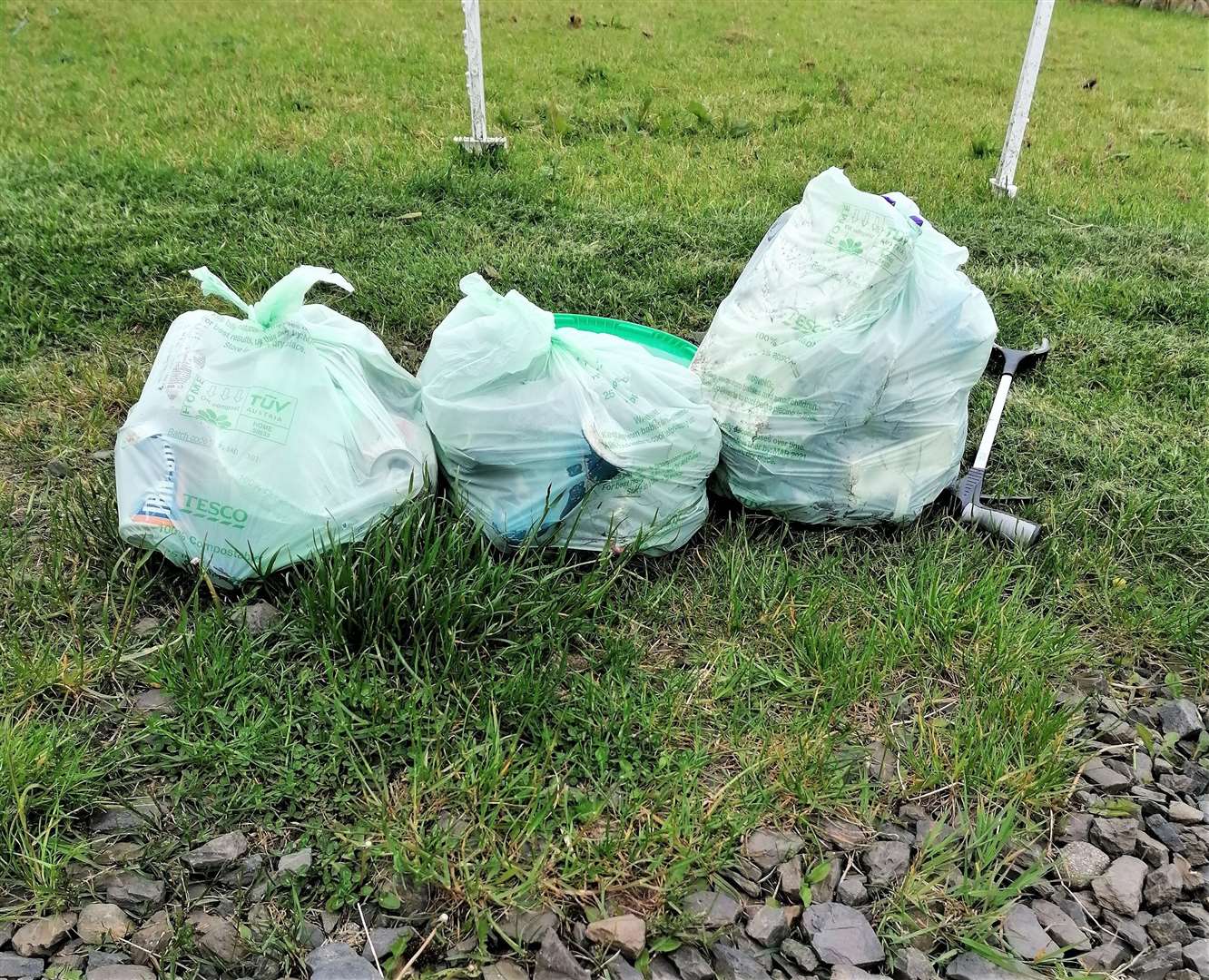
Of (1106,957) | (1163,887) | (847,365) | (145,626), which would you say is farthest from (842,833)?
(145,626)

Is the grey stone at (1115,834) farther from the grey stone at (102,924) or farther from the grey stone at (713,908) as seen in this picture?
the grey stone at (102,924)

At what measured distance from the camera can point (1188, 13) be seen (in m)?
11.6

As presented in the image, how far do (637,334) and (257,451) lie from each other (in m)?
1.01

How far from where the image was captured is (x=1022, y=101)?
4.13 metres

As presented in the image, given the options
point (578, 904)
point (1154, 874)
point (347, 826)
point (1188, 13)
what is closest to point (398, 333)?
point (347, 826)

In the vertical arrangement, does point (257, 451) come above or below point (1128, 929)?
above

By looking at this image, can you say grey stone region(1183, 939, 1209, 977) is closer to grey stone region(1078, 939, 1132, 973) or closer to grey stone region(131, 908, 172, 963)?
grey stone region(1078, 939, 1132, 973)

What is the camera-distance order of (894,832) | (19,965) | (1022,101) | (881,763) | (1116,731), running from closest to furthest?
(19,965) → (894,832) → (881,763) → (1116,731) → (1022,101)

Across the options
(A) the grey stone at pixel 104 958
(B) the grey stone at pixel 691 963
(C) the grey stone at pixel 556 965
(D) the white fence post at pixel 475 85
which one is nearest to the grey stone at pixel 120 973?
(A) the grey stone at pixel 104 958

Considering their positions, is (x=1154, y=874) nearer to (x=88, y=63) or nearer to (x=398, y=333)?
(x=398, y=333)

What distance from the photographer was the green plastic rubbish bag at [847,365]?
211 cm

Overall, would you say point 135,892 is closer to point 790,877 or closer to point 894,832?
point 790,877

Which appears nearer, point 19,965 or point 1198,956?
point 19,965

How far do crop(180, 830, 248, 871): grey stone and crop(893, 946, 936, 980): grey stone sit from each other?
1.05 m
